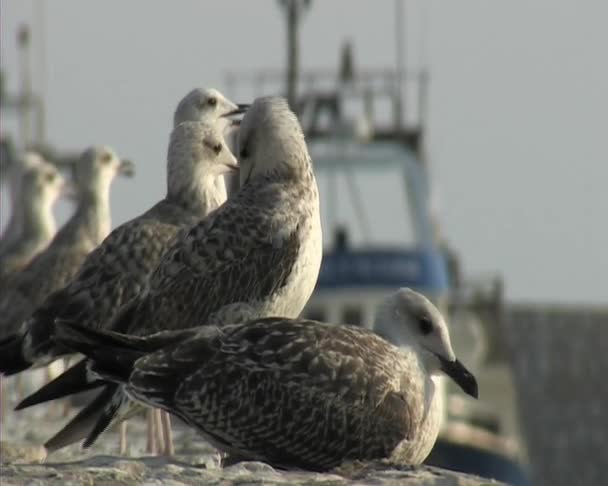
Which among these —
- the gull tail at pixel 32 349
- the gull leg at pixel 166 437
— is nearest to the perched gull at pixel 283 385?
the gull leg at pixel 166 437

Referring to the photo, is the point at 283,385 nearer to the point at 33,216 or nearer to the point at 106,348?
the point at 106,348

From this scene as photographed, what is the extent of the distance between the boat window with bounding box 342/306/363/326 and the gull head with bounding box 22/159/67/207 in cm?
1851

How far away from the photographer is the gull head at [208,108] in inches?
549

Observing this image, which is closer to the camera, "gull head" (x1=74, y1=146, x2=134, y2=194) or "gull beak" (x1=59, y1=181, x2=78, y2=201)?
"gull head" (x1=74, y1=146, x2=134, y2=194)

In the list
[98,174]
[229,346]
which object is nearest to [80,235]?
[98,174]

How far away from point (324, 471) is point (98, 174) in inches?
226

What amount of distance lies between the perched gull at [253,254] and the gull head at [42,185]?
6462 millimetres

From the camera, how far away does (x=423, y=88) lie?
46.2 metres

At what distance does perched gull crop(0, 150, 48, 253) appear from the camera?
1830cm

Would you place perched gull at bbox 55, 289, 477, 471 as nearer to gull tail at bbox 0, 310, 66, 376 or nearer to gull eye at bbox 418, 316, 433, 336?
gull eye at bbox 418, 316, 433, 336

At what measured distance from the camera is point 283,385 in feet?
35.8

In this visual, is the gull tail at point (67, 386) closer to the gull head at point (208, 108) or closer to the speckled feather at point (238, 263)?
the speckled feather at point (238, 263)

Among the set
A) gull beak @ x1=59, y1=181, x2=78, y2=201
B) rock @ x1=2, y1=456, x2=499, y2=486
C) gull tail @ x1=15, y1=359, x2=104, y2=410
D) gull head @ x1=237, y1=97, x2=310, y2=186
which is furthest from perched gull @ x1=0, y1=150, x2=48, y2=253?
rock @ x1=2, y1=456, x2=499, y2=486

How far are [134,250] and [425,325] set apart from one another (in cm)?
223
